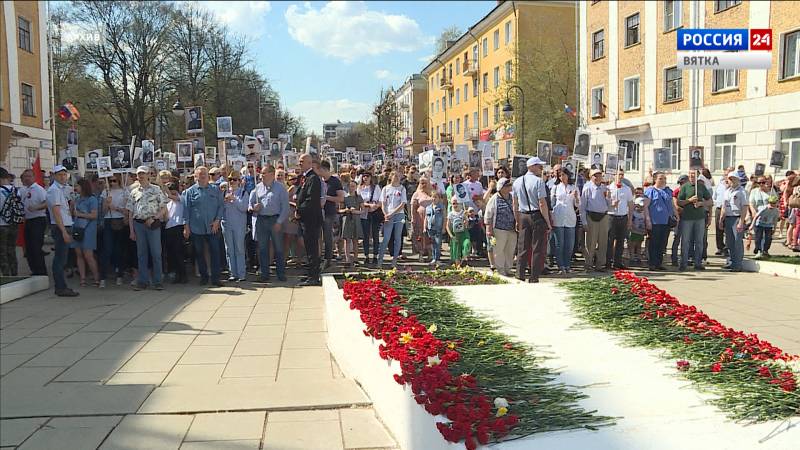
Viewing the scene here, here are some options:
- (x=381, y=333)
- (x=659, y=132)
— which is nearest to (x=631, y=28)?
(x=659, y=132)

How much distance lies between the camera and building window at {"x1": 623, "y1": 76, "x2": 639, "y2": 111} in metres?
29.7

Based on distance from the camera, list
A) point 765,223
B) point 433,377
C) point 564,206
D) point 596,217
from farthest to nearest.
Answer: point 765,223, point 596,217, point 564,206, point 433,377

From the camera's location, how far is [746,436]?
301 centimetres

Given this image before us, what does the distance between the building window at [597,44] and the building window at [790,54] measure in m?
12.2

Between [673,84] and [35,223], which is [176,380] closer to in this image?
[35,223]

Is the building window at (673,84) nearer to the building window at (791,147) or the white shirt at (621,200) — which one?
the building window at (791,147)

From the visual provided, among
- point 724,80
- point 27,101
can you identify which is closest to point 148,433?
point 724,80

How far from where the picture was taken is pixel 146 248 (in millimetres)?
10039

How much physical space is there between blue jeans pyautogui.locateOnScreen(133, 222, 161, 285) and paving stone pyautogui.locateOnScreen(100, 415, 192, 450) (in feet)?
19.0

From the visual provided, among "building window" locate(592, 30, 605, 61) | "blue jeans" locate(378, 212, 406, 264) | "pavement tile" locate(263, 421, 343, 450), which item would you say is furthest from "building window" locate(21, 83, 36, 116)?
"pavement tile" locate(263, 421, 343, 450)

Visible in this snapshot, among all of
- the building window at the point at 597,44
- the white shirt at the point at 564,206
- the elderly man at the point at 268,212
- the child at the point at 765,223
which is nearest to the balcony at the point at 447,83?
the building window at the point at 597,44

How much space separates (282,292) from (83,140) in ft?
125

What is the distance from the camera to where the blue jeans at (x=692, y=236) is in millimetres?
11586

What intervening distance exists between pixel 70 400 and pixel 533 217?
687cm
